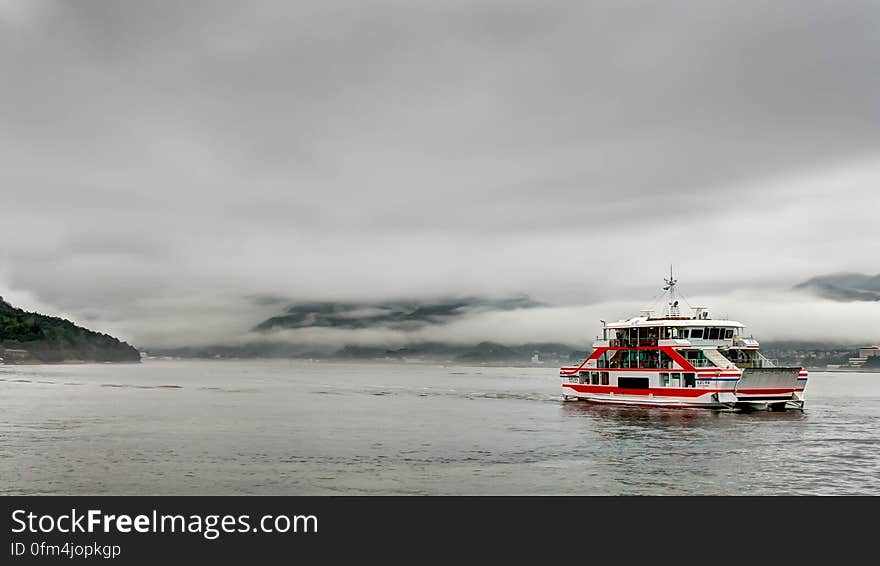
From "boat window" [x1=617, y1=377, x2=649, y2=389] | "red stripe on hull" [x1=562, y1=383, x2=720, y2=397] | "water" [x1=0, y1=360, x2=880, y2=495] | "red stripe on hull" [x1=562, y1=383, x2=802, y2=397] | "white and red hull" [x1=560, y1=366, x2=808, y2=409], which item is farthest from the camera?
"boat window" [x1=617, y1=377, x2=649, y2=389]

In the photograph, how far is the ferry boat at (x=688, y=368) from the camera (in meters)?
89.4

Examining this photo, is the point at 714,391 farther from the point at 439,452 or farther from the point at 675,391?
the point at 439,452

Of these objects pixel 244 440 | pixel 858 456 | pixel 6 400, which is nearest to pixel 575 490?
pixel 858 456

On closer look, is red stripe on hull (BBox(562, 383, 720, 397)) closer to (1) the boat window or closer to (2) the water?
(1) the boat window

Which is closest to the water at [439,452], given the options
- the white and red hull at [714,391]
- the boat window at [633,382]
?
the white and red hull at [714,391]

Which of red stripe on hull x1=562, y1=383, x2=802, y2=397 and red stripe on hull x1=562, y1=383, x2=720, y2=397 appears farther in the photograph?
red stripe on hull x1=562, y1=383, x2=720, y2=397

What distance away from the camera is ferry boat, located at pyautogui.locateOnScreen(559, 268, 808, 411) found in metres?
89.4

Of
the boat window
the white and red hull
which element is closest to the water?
the white and red hull

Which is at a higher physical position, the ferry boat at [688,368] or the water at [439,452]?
the ferry boat at [688,368]

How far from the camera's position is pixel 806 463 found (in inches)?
2062

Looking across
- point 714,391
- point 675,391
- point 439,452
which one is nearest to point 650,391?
point 675,391

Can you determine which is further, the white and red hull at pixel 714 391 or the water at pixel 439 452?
the white and red hull at pixel 714 391

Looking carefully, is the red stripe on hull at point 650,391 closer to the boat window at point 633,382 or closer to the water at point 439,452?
the boat window at point 633,382
